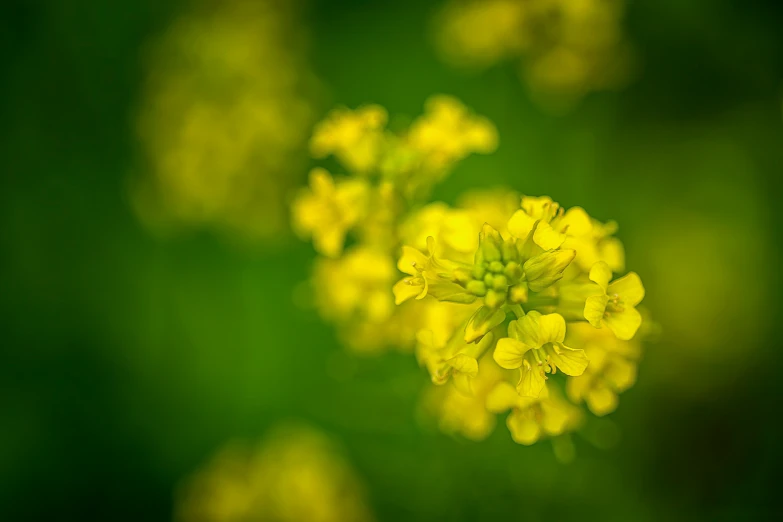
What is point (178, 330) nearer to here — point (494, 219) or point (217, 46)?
point (217, 46)

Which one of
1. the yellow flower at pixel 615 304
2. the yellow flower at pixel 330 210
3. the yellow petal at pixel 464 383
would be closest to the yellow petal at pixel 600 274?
the yellow flower at pixel 615 304

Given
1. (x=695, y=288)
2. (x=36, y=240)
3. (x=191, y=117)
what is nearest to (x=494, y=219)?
(x=695, y=288)

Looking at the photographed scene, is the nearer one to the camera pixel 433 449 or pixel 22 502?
pixel 433 449

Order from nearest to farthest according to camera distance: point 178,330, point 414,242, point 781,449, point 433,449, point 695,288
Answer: point 414,242, point 781,449, point 433,449, point 695,288, point 178,330

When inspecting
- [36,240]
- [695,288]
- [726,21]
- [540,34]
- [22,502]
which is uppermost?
[726,21]

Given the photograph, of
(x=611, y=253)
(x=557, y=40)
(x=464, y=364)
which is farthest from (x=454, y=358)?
(x=557, y=40)

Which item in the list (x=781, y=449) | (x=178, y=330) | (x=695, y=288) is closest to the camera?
(x=781, y=449)

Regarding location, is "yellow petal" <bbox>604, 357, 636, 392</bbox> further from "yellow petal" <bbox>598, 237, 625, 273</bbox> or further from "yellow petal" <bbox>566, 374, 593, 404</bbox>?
"yellow petal" <bbox>598, 237, 625, 273</bbox>
